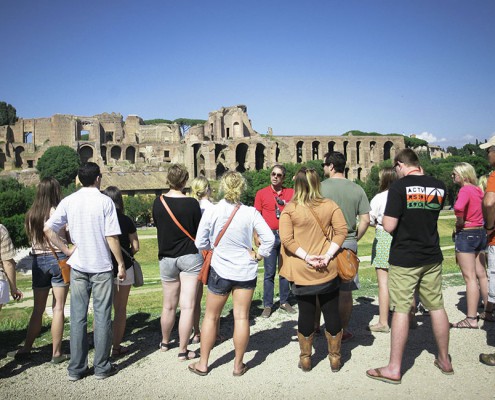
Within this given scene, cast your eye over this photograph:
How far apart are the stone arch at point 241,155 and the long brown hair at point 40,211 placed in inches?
2280

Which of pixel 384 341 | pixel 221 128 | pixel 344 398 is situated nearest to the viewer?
pixel 344 398

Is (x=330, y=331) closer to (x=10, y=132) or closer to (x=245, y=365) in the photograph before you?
(x=245, y=365)

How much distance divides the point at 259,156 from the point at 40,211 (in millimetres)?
59611

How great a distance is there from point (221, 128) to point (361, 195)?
65060 mm

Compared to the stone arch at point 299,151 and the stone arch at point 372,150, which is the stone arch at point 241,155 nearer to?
the stone arch at point 299,151

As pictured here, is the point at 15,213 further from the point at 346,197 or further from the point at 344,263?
the point at 344,263

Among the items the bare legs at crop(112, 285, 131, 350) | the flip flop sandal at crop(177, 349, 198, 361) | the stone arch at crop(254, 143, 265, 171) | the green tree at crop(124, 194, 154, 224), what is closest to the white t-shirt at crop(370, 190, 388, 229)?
the flip flop sandal at crop(177, 349, 198, 361)

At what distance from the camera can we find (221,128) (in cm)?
6869

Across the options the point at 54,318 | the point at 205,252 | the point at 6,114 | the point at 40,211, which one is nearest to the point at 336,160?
the point at 205,252

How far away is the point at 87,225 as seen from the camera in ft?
13.9

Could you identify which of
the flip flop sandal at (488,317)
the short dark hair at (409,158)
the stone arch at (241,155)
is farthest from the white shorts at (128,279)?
the stone arch at (241,155)

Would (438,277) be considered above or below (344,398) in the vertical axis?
above

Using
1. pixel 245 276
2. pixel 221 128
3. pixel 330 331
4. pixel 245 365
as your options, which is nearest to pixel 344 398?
pixel 330 331

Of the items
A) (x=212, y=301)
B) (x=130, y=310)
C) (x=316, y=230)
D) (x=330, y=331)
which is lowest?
(x=130, y=310)
